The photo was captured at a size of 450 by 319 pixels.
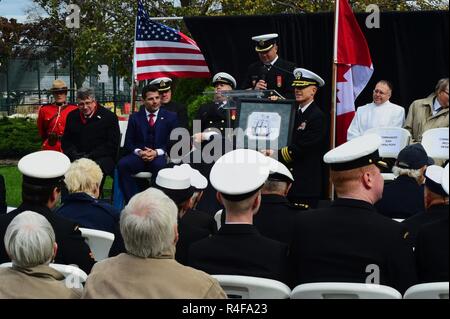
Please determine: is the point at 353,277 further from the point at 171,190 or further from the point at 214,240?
the point at 171,190

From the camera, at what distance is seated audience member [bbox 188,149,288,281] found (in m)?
3.49

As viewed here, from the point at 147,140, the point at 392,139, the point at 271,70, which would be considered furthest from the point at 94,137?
the point at 392,139

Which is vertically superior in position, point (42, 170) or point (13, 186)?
point (42, 170)

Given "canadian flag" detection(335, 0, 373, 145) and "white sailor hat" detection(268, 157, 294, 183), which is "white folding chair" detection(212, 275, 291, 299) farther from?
"canadian flag" detection(335, 0, 373, 145)

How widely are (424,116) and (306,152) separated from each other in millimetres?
1339

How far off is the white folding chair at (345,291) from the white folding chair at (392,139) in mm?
4710

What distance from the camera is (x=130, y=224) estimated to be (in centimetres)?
318

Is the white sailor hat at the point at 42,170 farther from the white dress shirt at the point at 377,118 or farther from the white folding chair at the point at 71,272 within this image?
the white dress shirt at the point at 377,118

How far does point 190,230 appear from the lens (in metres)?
4.25

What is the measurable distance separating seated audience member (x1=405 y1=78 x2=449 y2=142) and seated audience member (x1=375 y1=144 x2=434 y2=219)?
2502 mm

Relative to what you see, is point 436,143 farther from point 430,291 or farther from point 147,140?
point 430,291

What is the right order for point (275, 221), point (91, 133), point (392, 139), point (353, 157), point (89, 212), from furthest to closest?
point (91, 133)
point (392, 139)
point (89, 212)
point (275, 221)
point (353, 157)
